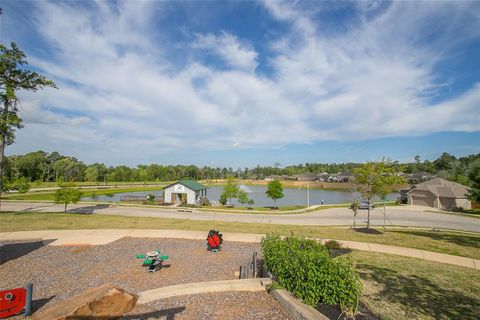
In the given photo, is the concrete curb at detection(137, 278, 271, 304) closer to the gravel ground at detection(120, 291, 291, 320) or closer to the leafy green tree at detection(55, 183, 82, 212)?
the gravel ground at detection(120, 291, 291, 320)

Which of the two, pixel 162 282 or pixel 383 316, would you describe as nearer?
pixel 383 316

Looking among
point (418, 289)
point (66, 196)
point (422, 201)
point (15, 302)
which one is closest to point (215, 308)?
point (15, 302)

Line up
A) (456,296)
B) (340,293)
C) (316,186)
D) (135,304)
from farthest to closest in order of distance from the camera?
(316,186) → (456,296) → (135,304) → (340,293)

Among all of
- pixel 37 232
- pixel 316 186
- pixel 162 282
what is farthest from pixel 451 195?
pixel 316 186

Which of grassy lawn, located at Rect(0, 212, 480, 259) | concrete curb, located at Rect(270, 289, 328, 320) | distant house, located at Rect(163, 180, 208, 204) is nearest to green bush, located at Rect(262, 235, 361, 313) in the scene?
concrete curb, located at Rect(270, 289, 328, 320)

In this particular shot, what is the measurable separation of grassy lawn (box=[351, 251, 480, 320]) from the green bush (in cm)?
114

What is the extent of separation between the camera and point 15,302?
6.25 meters

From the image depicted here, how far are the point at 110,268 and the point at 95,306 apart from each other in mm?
4206

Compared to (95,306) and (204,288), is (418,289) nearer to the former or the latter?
(204,288)

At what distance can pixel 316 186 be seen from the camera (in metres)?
113

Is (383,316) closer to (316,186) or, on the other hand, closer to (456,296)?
(456,296)

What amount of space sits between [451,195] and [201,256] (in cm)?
4269

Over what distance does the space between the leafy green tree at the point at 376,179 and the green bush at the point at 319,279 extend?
1342 cm

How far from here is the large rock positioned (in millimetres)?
5426
